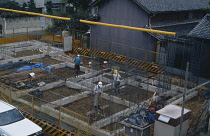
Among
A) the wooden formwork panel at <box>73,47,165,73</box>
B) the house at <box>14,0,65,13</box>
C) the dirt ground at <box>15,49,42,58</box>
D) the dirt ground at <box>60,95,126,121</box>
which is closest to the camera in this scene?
the dirt ground at <box>60,95,126,121</box>

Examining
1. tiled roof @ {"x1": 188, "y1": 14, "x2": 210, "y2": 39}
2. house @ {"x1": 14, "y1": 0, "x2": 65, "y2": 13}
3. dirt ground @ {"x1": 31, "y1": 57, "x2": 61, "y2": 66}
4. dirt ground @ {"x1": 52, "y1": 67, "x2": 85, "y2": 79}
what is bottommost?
dirt ground @ {"x1": 52, "y1": 67, "x2": 85, "y2": 79}

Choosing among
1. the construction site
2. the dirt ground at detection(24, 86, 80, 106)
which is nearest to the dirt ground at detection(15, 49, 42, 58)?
the construction site

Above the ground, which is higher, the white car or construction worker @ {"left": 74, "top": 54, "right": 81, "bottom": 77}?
construction worker @ {"left": 74, "top": 54, "right": 81, "bottom": 77}

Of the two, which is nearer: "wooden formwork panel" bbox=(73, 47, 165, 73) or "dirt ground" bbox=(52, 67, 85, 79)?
"dirt ground" bbox=(52, 67, 85, 79)

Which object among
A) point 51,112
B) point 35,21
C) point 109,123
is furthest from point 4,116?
point 35,21

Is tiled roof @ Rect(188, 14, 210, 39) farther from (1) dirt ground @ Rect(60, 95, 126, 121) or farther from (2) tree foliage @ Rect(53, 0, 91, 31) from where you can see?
(2) tree foliage @ Rect(53, 0, 91, 31)

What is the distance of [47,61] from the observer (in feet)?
85.1

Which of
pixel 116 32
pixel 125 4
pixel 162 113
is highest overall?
pixel 125 4

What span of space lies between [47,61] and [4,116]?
1274 cm

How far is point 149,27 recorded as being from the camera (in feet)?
82.5

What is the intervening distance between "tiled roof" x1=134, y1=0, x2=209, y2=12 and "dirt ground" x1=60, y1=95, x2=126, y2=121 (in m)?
11.0

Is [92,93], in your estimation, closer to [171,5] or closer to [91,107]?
[91,107]

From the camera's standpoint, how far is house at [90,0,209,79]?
22.6 meters

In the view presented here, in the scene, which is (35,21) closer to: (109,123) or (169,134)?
(109,123)
